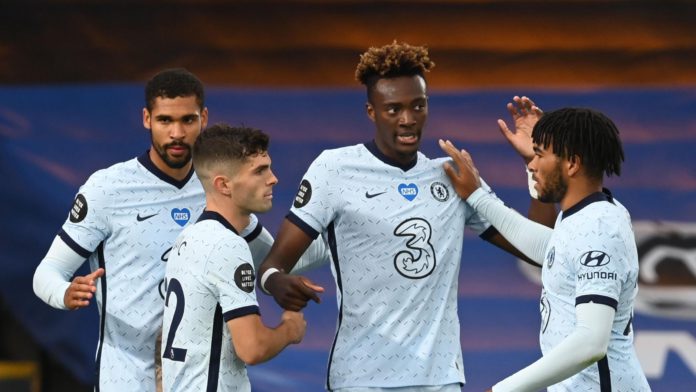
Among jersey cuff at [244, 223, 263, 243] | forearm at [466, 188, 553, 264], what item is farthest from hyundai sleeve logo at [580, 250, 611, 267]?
jersey cuff at [244, 223, 263, 243]

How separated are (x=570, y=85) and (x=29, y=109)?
2.71 metres

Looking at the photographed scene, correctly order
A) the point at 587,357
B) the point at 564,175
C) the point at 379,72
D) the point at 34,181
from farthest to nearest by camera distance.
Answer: the point at 34,181
the point at 379,72
the point at 564,175
the point at 587,357

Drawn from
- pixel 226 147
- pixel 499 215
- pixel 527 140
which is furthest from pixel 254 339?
pixel 527 140

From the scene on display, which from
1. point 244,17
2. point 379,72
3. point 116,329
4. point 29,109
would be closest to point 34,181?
point 29,109

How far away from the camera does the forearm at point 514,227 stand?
17.1ft

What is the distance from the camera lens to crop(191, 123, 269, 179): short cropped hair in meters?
4.77

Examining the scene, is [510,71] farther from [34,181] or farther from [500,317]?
[34,181]

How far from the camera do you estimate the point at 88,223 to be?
17.5ft

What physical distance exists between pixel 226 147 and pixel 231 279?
0.49 meters

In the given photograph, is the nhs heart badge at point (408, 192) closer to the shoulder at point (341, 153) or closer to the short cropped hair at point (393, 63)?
the shoulder at point (341, 153)

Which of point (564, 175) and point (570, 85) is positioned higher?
point (570, 85)

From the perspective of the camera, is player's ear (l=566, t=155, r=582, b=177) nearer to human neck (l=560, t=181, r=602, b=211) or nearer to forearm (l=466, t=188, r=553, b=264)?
human neck (l=560, t=181, r=602, b=211)

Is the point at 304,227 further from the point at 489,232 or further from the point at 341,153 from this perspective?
the point at 489,232

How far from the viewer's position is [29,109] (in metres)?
7.03
